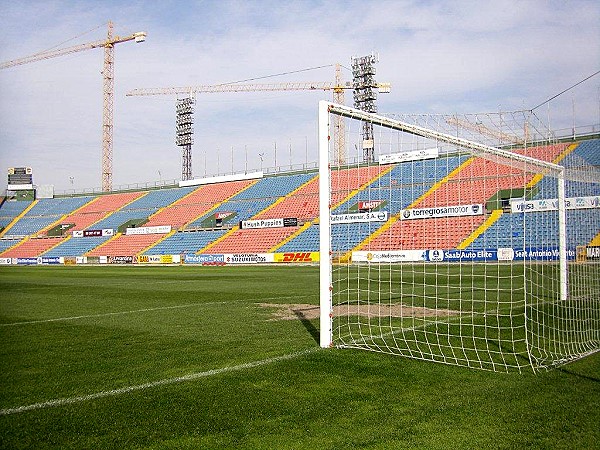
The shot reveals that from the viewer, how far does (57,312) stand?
1242cm

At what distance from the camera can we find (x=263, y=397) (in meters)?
5.09

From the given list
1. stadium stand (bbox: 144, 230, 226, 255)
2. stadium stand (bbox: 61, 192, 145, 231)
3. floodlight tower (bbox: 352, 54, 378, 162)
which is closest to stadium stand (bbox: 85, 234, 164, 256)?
stadium stand (bbox: 144, 230, 226, 255)

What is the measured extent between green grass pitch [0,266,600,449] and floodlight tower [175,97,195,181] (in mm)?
67459

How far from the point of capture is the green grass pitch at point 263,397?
4027 millimetres

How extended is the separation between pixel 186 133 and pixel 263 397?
237ft

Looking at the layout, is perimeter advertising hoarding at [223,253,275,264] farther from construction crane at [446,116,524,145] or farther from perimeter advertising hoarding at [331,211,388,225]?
construction crane at [446,116,524,145]

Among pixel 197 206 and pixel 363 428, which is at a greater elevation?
pixel 197 206

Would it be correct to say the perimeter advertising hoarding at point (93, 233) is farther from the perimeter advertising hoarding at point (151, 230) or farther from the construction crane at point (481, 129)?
the construction crane at point (481, 129)

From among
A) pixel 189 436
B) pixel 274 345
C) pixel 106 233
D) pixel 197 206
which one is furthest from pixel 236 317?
pixel 106 233

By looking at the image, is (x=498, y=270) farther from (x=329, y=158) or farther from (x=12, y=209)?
(x=12, y=209)

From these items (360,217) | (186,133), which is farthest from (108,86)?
(360,217)

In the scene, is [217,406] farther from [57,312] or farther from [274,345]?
[57,312]

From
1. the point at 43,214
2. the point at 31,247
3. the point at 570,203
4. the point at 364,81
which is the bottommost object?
the point at 31,247

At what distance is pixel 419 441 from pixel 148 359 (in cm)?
401
